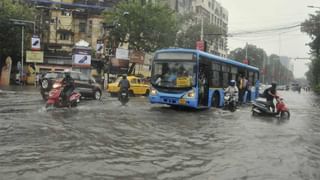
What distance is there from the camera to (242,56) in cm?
11969

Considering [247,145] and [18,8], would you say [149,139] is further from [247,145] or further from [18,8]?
[18,8]

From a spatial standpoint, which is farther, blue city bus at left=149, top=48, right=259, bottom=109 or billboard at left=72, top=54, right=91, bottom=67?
billboard at left=72, top=54, right=91, bottom=67

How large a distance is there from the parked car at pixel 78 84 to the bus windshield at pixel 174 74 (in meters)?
7.05

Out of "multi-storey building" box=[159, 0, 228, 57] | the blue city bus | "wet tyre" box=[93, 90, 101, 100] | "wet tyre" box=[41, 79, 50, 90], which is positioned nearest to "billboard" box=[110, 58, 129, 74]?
"wet tyre" box=[93, 90, 101, 100]

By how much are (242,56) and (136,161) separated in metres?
112

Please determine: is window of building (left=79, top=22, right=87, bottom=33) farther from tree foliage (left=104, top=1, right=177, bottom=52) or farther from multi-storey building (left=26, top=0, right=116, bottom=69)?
tree foliage (left=104, top=1, right=177, bottom=52)

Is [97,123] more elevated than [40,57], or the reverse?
[40,57]

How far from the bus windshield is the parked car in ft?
23.1

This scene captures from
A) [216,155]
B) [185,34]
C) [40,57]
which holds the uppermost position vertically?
[185,34]

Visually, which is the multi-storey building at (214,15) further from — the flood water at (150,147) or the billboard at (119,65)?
the flood water at (150,147)

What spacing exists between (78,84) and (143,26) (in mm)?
25407

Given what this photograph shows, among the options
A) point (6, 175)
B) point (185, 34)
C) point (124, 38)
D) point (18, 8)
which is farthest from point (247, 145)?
point (185, 34)

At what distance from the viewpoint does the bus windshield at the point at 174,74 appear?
2202cm

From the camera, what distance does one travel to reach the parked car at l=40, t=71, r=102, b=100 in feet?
93.2
